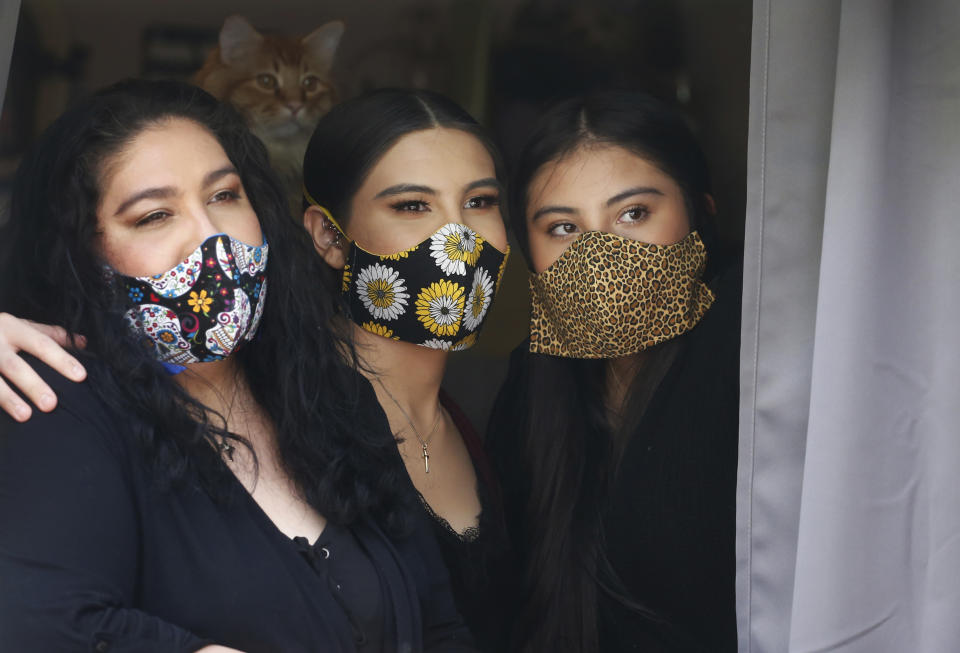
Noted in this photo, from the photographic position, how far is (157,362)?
202 cm

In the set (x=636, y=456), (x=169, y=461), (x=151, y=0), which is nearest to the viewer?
(x=169, y=461)

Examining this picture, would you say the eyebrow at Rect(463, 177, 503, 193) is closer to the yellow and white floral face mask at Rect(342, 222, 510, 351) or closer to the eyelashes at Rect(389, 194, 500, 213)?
the eyelashes at Rect(389, 194, 500, 213)

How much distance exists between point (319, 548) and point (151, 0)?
1980 mm

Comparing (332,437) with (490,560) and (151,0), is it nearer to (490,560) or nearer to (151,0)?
(490,560)

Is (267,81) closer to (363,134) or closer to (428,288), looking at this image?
(363,134)

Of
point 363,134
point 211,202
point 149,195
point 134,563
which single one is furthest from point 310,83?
point 134,563

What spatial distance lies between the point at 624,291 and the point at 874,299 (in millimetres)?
900

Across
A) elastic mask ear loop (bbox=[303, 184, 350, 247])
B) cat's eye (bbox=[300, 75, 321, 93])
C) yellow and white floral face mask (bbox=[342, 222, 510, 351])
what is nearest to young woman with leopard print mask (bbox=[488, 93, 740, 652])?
yellow and white floral face mask (bbox=[342, 222, 510, 351])

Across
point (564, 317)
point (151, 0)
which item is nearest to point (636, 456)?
point (564, 317)

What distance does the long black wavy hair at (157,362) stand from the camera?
1954mm

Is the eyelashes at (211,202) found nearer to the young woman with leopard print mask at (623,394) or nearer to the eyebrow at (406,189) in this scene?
the eyebrow at (406,189)

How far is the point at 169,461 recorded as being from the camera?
190 centimetres

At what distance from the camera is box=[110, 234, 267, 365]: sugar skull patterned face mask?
2025 mm

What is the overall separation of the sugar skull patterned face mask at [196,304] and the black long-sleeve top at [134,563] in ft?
0.71
